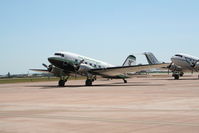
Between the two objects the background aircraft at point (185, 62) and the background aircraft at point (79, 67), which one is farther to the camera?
the background aircraft at point (185, 62)

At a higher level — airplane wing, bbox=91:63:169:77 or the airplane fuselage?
the airplane fuselage

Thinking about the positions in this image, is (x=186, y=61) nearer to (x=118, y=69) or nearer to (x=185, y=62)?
(x=185, y=62)

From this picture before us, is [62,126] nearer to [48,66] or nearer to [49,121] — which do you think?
[49,121]

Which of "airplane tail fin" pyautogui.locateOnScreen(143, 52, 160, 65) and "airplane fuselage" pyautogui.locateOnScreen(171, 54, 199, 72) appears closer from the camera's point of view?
"airplane fuselage" pyautogui.locateOnScreen(171, 54, 199, 72)

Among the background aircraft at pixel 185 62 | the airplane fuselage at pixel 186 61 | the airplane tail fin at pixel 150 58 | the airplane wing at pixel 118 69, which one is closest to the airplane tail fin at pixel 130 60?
the background aircraft at pixel 185 62

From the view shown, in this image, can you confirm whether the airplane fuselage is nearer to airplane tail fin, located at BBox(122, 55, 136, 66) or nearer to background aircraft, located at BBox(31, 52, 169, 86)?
airplane tail fin, located at BBox(122, 55, 136, 66)

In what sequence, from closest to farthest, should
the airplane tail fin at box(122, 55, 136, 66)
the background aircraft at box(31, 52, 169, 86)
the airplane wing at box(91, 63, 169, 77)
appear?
the background aircraft at box(31, 52, 169, 86) < the airplane wing at box(91, 63, 169, 77) < the airplane tail fin at box(122, 55, 136, 66)

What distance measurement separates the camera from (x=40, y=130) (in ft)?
36.3

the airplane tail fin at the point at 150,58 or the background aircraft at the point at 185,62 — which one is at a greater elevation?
the airplane tail fin at the point at 150,58

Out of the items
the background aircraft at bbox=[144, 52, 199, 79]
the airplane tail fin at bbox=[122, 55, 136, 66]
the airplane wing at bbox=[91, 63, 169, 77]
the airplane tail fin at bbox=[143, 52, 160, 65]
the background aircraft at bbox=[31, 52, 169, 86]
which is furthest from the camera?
the airplane tail fin at bbox=[143, 52, 160, 65]

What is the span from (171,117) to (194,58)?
6696cm

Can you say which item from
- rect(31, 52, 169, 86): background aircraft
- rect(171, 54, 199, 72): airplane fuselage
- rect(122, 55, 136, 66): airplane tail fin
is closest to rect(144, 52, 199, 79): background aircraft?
rect(171, 54, 199, 72): airplane fuselage

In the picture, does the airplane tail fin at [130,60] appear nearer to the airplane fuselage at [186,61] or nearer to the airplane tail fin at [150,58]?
the airplane fuselage at [186,61]

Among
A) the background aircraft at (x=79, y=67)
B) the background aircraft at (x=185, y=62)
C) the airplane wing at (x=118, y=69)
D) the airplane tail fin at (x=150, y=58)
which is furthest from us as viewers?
the airplane tail fin at (x=150, y=58)
